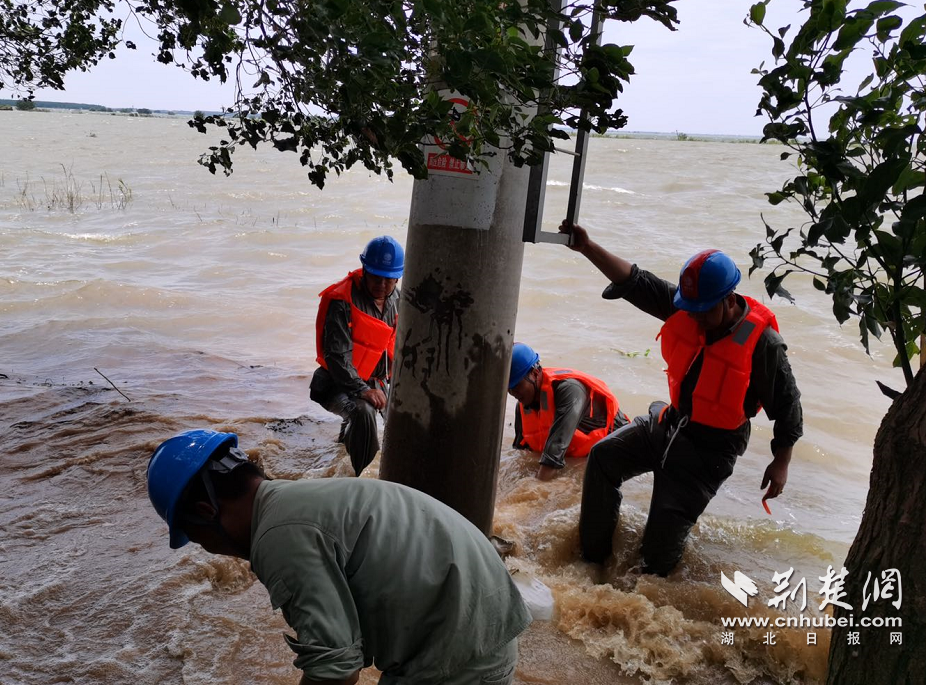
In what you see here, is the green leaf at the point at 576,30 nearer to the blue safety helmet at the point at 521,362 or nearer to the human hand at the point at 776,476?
the human hand at the point at 776,476

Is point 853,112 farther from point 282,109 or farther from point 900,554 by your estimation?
point 282,109

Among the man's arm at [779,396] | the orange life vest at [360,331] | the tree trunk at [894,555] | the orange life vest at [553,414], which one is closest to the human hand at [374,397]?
the orange life vest at [360,331]

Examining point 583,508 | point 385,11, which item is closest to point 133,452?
point 583,508

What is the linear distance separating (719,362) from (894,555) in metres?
2.30

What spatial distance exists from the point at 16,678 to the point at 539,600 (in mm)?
2470

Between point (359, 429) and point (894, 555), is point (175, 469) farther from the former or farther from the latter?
point (359, 429)

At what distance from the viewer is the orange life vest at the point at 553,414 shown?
609 cm

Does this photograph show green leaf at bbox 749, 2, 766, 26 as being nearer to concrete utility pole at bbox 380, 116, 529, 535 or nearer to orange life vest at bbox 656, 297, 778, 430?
concrete utility pole at bbox 380, 116, 529, 535

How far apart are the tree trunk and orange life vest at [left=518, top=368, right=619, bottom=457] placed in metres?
3.73

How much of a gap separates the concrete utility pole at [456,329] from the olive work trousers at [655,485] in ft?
3.88

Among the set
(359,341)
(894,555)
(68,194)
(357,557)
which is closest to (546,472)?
(359,341)

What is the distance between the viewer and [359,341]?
20.1ft

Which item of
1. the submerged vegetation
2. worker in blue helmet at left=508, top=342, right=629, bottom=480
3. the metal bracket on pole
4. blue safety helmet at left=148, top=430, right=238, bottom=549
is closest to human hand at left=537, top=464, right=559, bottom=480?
worker in blue helmet at left=508, top=342, right=629, bottom=480

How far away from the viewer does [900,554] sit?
2225 millimetres
